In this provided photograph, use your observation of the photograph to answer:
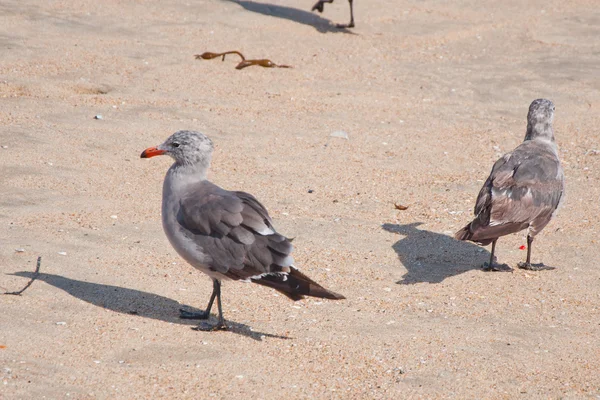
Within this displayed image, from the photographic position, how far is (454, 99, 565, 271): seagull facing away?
6.75m

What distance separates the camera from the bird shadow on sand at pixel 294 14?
13849 millimetres

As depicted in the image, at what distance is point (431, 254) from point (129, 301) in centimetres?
285

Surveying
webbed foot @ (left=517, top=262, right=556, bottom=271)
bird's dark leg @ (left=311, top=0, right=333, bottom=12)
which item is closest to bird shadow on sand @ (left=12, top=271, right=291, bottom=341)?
webbed foot @ (left=517, top=262, right=556, bottom=271)

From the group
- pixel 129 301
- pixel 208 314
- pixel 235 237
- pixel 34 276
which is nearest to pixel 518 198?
pixel 235 237

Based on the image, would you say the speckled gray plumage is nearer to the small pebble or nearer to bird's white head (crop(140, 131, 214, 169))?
bird's white head (crop(140, 131, 214, 169))

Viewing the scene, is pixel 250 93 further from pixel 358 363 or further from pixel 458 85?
pixel 358 363

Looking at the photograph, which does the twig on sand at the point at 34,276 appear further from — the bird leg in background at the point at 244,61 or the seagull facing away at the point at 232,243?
the bird leg in background at the point at 244,61

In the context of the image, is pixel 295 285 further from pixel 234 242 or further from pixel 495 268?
pixel 495 268

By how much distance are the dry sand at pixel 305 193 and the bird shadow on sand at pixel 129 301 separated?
0.02 meters

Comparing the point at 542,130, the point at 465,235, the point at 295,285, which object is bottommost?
the point at 295,285

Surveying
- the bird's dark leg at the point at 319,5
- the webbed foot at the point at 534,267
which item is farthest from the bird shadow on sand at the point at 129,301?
the bird's dark leg at the point at 319,5

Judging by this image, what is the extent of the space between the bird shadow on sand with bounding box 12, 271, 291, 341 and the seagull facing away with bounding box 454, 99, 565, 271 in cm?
211

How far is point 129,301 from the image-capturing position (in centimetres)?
581

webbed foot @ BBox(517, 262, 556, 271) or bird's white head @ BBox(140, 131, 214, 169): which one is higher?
bird's white head @ BBox(140, 131, 214, 169)
